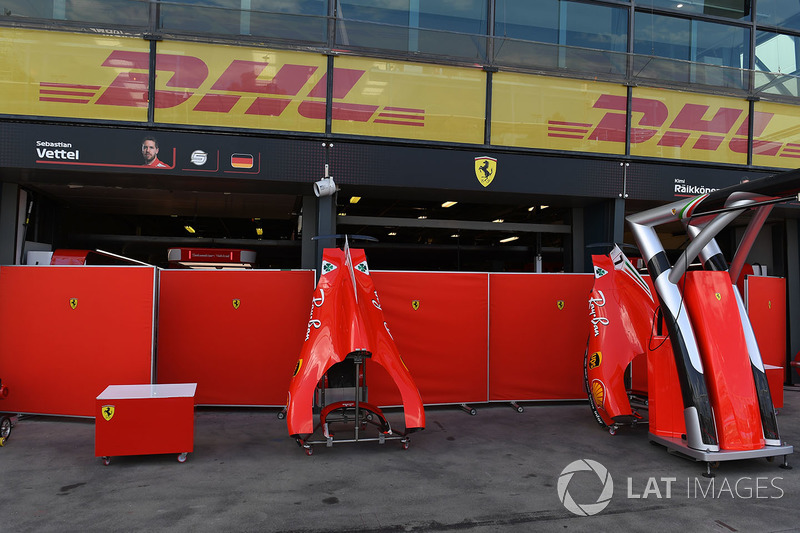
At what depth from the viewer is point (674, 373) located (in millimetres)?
5688

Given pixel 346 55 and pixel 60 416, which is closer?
pixel 60 416

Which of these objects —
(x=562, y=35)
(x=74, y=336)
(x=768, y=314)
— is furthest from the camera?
(x=768, y=314)

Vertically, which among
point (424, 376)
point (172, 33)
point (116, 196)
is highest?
point (172, 33)

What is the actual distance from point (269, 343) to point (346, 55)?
172 inches

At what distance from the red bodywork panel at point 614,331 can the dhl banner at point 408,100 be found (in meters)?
3.11

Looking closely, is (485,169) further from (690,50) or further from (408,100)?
(690,50)

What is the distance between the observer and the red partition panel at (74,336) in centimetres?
682

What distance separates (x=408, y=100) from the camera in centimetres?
845

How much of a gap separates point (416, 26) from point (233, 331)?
213 inches

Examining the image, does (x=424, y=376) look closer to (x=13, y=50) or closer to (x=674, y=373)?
(x=674, y=373)

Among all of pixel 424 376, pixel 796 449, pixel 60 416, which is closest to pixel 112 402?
pixel 60 416

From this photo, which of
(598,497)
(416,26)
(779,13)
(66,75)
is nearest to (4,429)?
(66,75)

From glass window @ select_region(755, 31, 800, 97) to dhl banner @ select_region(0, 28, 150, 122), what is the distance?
10.3 metres

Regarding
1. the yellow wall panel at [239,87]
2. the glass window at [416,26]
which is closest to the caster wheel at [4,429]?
the yellow wall panel at [239,87]
